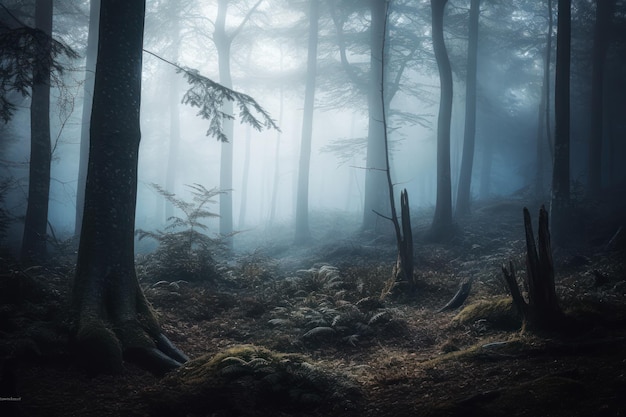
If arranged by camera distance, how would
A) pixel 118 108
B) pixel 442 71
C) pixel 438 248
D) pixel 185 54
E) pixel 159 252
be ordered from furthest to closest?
pixel 185 54 → pixel 442 71 → pixel 438 248 → pixel 159 252 → pixel 118 108

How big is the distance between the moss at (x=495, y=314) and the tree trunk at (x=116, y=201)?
4.77 m

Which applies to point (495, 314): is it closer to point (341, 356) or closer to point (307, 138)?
point (341, 356)

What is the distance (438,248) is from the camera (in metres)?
15.0

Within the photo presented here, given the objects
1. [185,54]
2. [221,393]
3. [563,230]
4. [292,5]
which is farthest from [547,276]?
[185,54]

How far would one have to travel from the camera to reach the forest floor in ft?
11.9

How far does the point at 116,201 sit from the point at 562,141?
1371 cm

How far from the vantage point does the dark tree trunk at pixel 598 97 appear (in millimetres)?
20547

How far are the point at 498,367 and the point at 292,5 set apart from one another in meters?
23.4

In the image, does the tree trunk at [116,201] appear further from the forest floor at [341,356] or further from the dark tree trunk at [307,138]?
the dark tree trunk at [307,138]

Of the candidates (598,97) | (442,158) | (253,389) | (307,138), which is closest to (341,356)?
(253,389)

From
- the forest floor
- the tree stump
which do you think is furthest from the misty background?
the tree stump

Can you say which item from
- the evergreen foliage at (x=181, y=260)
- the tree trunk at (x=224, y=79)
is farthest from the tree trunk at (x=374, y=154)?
the evergreen foliage at (x=181, y=260)

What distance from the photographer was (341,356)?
19.5 feet

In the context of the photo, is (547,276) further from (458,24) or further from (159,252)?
(458,24)
